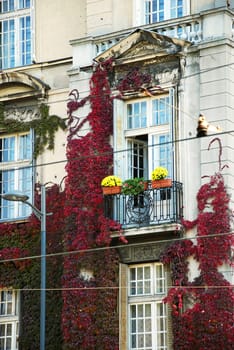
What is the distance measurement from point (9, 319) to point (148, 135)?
6.58 m

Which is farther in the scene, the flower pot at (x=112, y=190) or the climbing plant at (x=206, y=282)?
the flower pot at (x=112, y=190)

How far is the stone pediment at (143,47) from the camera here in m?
35.6

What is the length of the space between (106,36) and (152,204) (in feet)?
17.1

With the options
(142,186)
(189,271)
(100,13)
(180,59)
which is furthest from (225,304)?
(100,13)

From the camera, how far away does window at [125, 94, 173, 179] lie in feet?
118

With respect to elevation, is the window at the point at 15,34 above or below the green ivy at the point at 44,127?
above

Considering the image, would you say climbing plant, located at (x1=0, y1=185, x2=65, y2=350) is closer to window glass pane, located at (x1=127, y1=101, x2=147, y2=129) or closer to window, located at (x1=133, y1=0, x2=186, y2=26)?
window glass pane, located at (x1=127, y1=101, x2=147, y2=129)

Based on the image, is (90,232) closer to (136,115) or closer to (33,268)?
(33,268)

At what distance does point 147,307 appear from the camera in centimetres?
3550

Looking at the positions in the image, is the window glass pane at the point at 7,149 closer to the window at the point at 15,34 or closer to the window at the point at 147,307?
the window at the point at 15,34

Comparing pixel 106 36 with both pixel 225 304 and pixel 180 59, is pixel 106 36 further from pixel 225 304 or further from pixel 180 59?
pixel 225 304

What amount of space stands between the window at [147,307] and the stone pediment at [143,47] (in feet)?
18.3

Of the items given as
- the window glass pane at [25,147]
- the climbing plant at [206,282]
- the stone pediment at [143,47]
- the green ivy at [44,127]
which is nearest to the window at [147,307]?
the climbing plant at [206,282]

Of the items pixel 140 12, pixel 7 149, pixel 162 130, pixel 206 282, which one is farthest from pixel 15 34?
pixel 206 282
